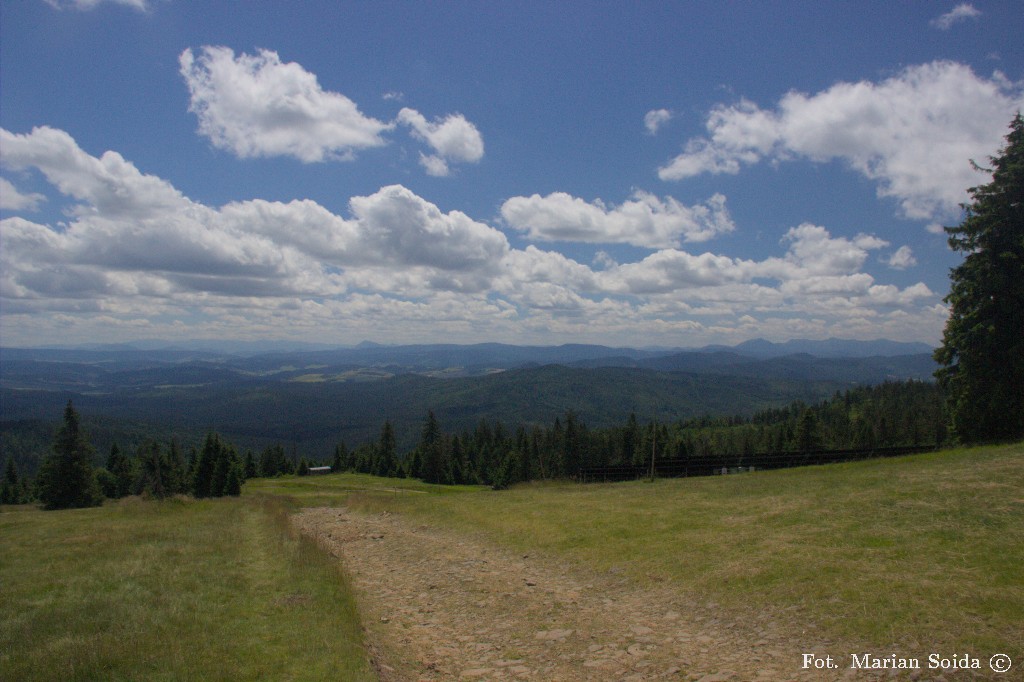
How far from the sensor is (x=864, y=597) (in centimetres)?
888

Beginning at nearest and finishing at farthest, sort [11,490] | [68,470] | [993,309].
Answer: [993,309], [68,470], [11,490]

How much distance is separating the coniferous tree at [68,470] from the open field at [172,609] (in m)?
39.9

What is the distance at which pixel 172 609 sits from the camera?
34.9 feet

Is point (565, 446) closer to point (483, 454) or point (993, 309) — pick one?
point (483, 454)

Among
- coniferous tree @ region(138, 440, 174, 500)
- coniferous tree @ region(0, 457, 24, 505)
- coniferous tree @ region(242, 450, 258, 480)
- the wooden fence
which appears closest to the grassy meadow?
the wooden fence

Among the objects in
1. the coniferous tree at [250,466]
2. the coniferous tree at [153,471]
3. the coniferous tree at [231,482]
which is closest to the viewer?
the coniferous tree at [231,482]

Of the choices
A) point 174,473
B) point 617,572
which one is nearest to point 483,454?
point 174,473

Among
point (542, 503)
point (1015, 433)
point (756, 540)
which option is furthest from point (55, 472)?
point (1015, 433)

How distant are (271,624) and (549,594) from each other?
597cm

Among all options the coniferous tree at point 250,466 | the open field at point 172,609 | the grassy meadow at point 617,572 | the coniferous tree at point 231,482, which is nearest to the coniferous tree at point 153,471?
the coniferous tree at point 231,482
